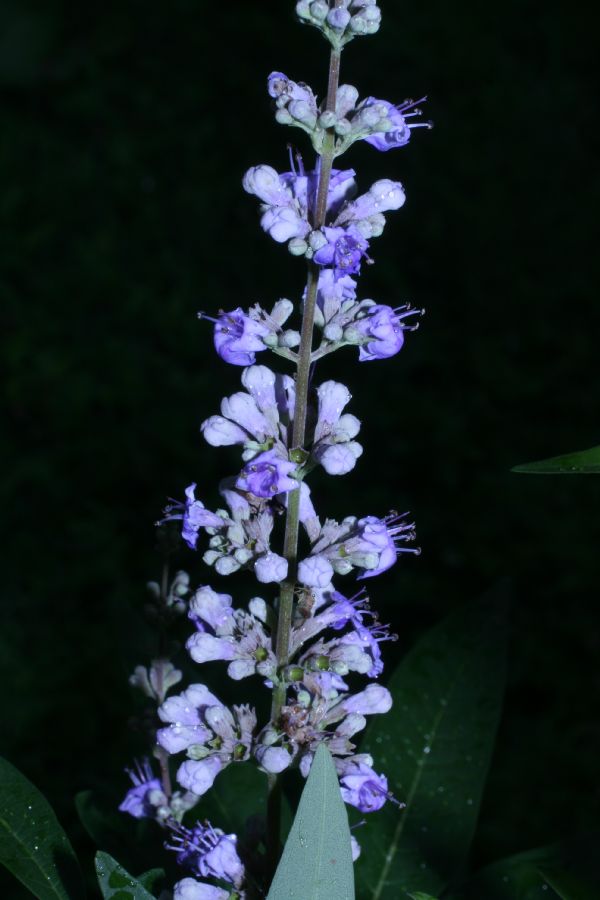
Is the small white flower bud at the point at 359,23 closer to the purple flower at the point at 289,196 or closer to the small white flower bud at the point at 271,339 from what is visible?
the purple flower at the point at 289,196

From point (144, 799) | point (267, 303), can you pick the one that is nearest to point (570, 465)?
point (144, 799)

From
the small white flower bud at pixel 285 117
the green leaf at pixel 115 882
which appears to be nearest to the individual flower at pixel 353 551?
the green leaf at pixel 115 882

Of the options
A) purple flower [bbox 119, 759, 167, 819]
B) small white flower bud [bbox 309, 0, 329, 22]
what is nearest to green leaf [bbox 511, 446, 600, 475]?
small white flower bud [bbox 309, 0, 329, 22]

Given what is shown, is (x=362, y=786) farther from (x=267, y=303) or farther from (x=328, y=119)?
(x=267, y=303)

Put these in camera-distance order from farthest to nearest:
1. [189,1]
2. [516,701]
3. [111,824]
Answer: [189,1] < [516,701] < [111,824]

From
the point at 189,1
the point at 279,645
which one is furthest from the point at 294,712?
the point at 189,1

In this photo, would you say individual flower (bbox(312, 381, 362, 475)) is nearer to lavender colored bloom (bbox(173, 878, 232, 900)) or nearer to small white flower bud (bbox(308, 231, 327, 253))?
small white flower bud (bbox(308, 231, 327, 253))

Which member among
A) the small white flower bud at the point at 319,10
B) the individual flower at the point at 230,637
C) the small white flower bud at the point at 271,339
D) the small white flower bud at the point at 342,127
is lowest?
the individual flower at the point at 230,637

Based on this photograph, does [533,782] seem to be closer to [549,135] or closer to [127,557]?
[127,557]
